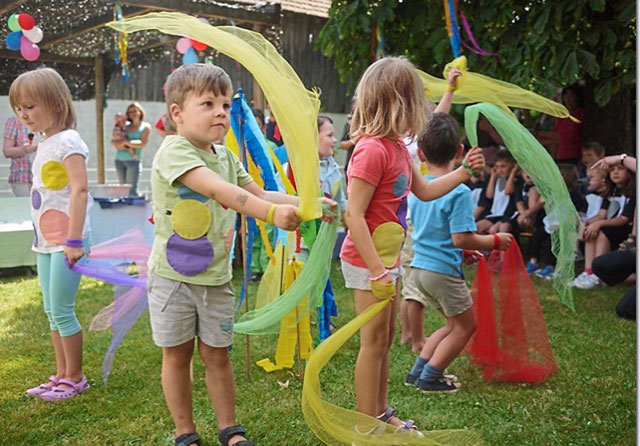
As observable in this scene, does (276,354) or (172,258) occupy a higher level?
(172,258)

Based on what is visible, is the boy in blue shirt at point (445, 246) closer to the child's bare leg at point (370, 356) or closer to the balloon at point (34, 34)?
the child's bare leg at point (370, 356)

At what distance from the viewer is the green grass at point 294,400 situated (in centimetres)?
298

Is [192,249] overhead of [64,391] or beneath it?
overhead

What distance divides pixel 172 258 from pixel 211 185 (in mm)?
390

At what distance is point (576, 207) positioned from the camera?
691 cm

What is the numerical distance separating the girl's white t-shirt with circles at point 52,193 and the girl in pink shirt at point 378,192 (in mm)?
1449

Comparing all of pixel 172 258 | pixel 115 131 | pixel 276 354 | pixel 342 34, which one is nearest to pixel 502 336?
pixel 276 354

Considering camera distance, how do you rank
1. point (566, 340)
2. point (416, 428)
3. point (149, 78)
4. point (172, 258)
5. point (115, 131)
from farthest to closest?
point (149, 78), point (115, 131), point (566, 340), point (416, 428), point (172, 258)

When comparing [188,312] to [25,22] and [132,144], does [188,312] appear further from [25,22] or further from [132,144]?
[132,144]

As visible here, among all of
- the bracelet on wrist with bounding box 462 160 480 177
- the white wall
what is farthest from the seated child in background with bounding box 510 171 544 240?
the white wall

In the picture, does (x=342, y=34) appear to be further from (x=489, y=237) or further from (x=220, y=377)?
(x=220, y=377)

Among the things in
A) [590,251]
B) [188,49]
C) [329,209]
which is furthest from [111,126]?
[329,209]

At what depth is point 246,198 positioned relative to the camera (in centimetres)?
227

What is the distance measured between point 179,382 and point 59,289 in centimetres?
105
